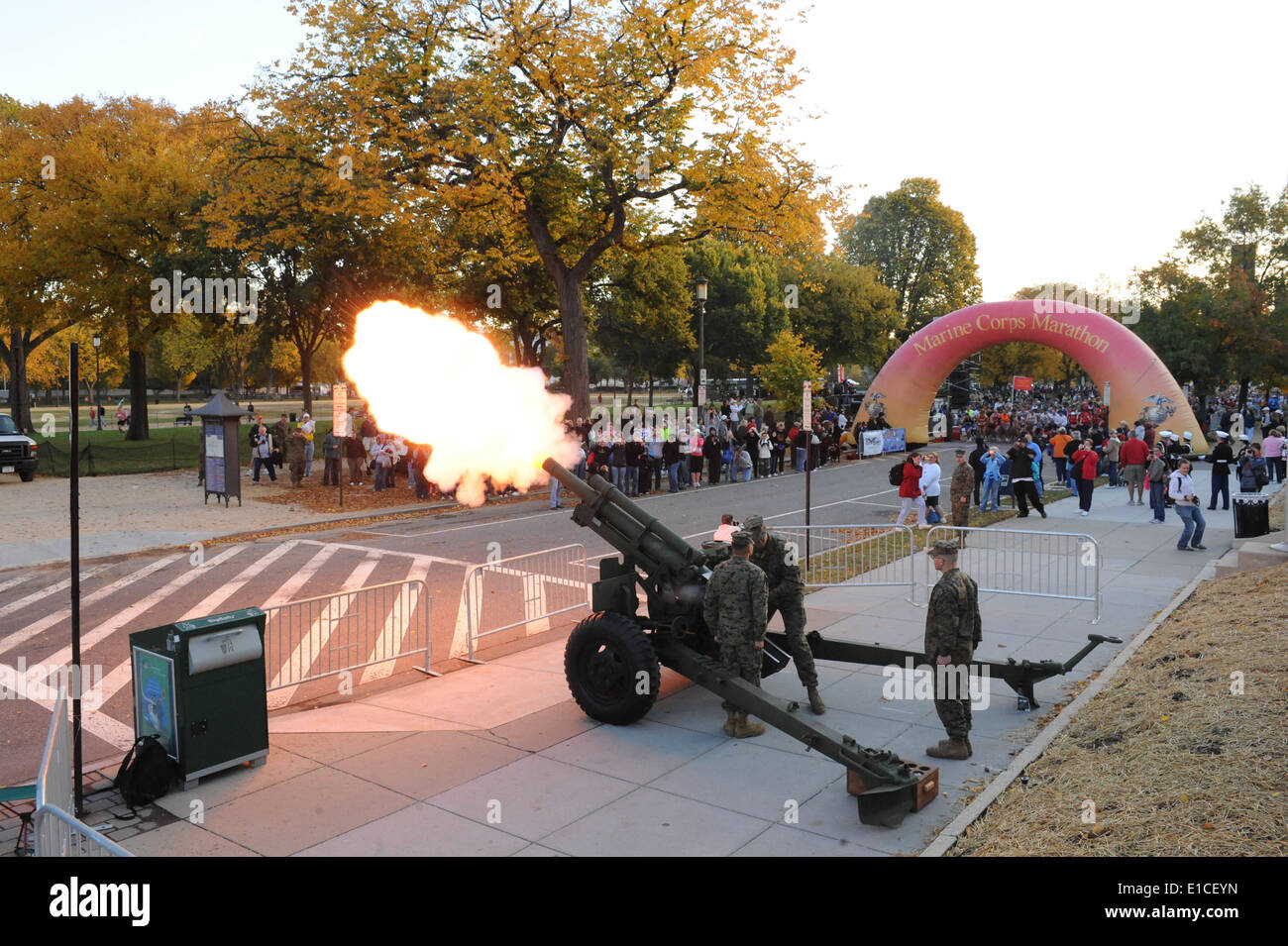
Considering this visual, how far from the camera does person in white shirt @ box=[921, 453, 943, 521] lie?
60.8 feet

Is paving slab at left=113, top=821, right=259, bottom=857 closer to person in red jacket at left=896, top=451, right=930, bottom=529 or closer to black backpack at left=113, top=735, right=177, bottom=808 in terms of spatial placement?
black backpack at left=113, top=735, right=177, bottom=808

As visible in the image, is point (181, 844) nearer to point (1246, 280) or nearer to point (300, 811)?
point (300, 811)

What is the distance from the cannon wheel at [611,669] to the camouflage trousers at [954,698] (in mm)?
2401

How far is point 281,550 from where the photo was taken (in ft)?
58.6

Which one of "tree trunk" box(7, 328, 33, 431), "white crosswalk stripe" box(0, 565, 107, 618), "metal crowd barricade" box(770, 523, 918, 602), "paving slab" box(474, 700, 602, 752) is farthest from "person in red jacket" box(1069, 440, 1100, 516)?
"tree trunk" box(7, 328, 33, 431)

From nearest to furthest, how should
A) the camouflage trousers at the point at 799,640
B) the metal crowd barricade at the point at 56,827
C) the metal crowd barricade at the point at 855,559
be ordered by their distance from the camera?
the metal crowd barricade at the point at 56,827 < the camouflage trousers at the point at 799,640 < the metal crowd barricade at the point at 855,559

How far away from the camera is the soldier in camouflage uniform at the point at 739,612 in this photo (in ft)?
26.2

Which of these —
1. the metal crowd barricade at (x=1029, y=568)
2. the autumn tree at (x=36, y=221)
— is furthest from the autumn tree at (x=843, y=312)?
the metal crowd barricade at (x=1029, y=568)

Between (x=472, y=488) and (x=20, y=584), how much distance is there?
9.05 metres

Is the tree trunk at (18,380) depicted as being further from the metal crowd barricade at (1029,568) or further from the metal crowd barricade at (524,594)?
the metal crowd barricade at (1029,568)

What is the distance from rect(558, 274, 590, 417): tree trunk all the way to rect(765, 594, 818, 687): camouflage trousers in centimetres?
1953
